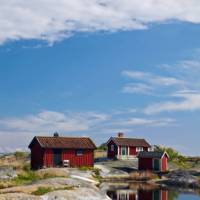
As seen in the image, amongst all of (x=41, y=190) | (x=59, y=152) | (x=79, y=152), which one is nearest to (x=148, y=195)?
(x=41, y=190)

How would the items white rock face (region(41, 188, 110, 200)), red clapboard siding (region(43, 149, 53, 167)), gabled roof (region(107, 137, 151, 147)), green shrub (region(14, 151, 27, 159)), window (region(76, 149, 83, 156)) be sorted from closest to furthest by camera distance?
white rock face (region(41, 188, 110, 200)) < red clapboard siding (region(43, 149, 53, 167)) < window (region(76, 149, 83, 156)) < gabled roof (region(107, 137, 151, 147)) < green shrub (region(14, 151, 27, 159))

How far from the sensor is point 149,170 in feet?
213

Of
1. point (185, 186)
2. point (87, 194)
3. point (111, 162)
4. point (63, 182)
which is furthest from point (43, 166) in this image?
point (87, 194)

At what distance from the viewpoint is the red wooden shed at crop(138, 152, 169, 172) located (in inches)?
2579

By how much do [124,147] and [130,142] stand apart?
1.76 m

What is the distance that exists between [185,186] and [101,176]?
34.2ft

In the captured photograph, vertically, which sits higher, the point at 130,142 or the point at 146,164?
the point at 130,142

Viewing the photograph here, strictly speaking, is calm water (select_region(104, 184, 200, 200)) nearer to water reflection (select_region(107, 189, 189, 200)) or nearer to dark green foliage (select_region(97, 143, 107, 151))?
water reflection (select_region(107, 189, 189, 200))

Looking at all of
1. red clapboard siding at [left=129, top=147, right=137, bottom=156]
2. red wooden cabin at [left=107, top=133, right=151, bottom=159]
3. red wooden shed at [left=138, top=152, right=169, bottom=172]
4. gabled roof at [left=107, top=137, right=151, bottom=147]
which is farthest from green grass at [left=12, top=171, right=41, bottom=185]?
red clapboard siding at [left=129, top=147, right=137, bottom=156]

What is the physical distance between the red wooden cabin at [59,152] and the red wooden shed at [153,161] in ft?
24.9

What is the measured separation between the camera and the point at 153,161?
66250mm

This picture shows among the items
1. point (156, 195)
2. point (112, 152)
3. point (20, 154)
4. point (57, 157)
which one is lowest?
point (156, 195)

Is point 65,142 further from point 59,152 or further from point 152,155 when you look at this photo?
point 152,155

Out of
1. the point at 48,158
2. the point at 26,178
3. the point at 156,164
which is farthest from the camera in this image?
the point at 156,164
